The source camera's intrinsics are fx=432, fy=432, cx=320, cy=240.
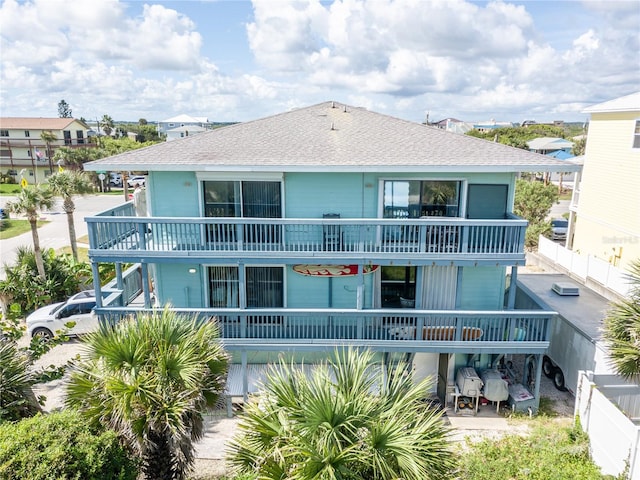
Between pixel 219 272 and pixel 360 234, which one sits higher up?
pixel 360 234

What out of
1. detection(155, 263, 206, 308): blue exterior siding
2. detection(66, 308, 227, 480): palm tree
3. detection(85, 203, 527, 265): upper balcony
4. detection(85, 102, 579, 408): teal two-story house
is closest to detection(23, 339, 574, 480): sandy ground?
detection(85, 102, 579, 408): teal two-story house

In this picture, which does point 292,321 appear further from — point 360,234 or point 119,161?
point 119,161

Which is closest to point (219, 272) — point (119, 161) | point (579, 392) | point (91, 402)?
point (119, 161)

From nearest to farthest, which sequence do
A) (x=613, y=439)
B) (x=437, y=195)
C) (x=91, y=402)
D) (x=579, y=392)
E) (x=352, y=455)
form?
(x=352, y=455) → (x=91, y=402) → (x=613, y=439) → (x=579, y=392) → (x=437, y=195)

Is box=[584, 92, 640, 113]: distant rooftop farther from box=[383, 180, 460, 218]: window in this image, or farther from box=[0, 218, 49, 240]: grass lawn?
box=[0, 218, 49, 240]: grass lawn

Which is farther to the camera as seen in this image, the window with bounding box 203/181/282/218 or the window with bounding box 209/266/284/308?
the window with bounding box 209/266/284/308

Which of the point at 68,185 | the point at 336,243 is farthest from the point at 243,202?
the point at 68,185
